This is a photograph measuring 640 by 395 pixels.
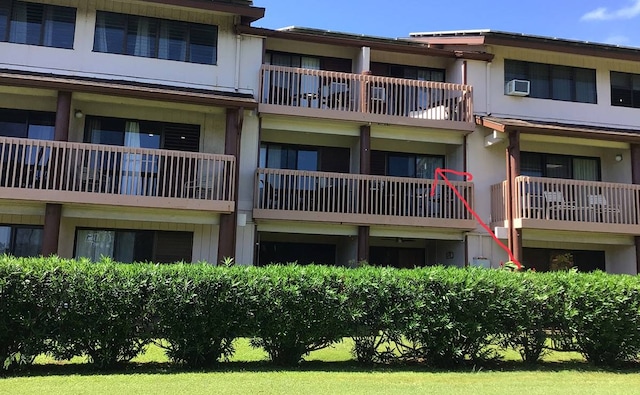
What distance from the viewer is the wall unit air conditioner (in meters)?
16.6

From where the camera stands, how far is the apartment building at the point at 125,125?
12945mm

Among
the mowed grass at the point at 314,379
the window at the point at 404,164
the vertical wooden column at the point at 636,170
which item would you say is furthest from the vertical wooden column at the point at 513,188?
the mowed grass at the point at 314,379

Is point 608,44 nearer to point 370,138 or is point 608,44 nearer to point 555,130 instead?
point 555,130

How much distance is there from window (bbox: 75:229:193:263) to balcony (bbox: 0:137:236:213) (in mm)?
1716

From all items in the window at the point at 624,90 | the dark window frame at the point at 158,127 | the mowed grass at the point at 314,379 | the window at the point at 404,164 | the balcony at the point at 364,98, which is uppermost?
the window at the point at 624,90

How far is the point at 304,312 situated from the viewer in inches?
351

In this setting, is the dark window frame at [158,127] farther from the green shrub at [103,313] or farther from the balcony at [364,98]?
the green shrub at [103,313]

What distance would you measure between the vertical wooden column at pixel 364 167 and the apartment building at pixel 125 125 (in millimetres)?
3012

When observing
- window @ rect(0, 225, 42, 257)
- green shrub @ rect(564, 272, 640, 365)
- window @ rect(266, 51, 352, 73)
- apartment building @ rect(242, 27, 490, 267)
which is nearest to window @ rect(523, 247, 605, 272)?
apartment building @ rect(242, 27, 490, 267)

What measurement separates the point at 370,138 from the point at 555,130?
5.25m

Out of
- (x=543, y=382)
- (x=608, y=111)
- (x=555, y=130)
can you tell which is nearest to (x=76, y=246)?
(x=543, y=382)

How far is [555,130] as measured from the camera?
15625 millimetres

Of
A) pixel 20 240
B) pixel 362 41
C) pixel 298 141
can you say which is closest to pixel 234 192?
pixel 298 141

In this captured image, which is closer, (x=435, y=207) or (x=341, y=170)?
(x=435, y=207)
